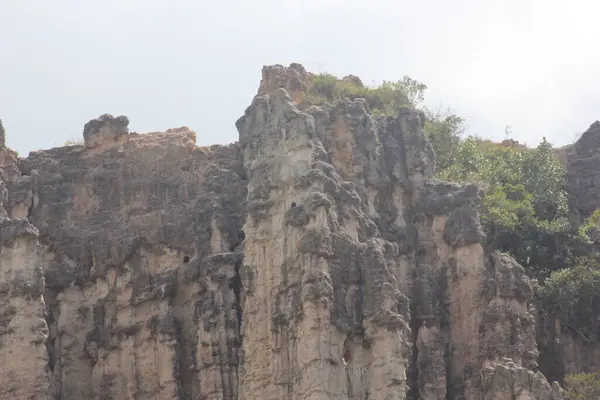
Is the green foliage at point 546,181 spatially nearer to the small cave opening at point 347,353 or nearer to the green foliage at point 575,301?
the green foliage at point 575,301

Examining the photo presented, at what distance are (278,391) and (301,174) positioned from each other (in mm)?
5098

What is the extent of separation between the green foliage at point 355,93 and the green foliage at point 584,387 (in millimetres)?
9684

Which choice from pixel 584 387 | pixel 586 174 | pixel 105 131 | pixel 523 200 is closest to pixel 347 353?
pixel 584 387

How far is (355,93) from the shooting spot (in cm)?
4416

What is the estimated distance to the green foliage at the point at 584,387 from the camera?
36375 millimetres

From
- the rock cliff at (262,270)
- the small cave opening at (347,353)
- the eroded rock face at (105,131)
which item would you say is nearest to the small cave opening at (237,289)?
the rock cliff at (262,270)

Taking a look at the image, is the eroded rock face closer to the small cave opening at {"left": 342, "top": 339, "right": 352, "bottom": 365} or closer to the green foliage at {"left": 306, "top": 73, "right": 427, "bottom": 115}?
the green foliage at {"left": 306, "top": 73, "right": 427, "bottom": 115}

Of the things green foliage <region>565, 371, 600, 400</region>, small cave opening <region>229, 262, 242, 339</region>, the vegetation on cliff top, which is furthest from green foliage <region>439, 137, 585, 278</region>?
small cave opening <region>229, 262, 242, 339</region>

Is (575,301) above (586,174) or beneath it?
beneath

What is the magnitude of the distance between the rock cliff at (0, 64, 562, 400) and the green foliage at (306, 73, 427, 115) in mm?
788

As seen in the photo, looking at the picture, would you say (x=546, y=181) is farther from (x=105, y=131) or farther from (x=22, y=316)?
(x=22, y=316)

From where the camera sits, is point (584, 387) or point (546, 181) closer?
point (584, 387)

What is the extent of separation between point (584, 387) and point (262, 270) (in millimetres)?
8005

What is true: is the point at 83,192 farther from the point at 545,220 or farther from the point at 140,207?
the point at 545,220
